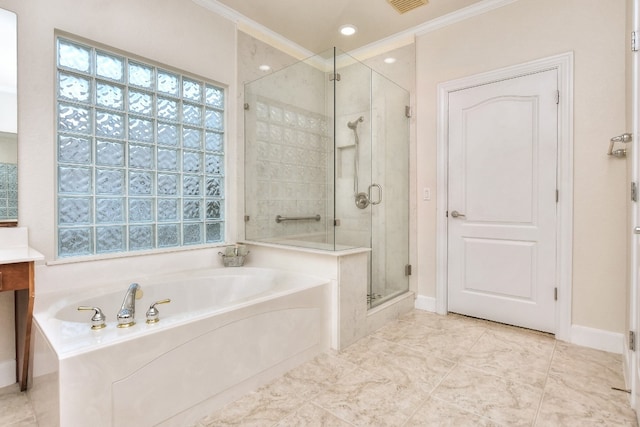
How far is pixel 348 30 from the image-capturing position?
3.04 m

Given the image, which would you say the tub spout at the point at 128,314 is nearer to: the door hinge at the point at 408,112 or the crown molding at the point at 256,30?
the crown molding at the point at 256,30

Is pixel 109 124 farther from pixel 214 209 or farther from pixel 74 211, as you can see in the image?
pixel 214 209

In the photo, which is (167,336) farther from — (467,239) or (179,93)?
(467,239)

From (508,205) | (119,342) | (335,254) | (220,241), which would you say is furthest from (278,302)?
(508,205)

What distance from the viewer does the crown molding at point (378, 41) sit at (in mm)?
2635

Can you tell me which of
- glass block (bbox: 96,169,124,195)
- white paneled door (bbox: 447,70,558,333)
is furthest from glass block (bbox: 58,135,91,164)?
white paneled door (bbox: 447,70,558,333)

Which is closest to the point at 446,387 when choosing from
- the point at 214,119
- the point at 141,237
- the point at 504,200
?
the point at 504,200

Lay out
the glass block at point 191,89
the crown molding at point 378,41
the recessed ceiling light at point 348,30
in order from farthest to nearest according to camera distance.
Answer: the recessed ceiling light at point 348,30
the crown molding at point 378,41
the glass block at point 191,89

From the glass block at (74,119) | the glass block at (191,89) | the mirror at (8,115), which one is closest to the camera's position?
the mirror at (8,115)

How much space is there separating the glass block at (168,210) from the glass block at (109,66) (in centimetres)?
86

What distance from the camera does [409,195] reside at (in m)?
3.10

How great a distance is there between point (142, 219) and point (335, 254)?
1.37m

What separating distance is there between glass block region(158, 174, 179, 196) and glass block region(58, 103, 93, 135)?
0.52 metres

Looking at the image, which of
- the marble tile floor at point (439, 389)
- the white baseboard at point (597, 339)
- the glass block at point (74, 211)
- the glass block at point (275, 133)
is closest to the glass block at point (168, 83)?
the glass block at point (275, 133)
